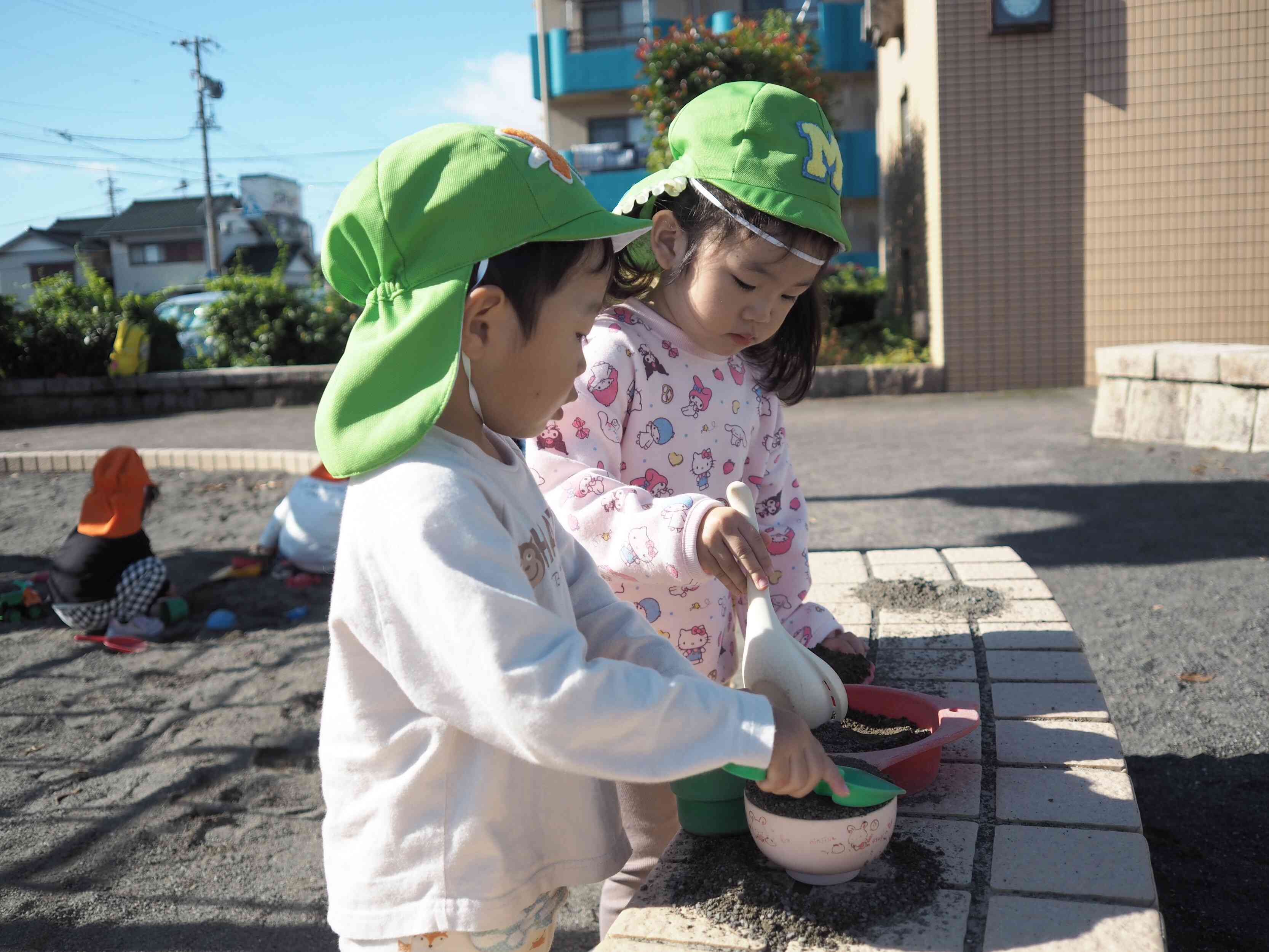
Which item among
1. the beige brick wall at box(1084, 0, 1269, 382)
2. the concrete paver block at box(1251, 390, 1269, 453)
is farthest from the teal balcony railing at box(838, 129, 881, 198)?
the concrete paver block at box(1251, 390, 1269, 453)

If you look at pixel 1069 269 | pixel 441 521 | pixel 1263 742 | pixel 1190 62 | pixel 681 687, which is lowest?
pixel 1263 742

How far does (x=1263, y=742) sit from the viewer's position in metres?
2.58

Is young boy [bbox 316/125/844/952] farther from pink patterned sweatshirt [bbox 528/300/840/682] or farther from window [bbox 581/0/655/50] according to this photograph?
window [bbox 581/0/655/50]

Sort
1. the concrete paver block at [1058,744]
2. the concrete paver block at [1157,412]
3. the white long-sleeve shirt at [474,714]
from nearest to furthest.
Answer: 1. the white long-sleeve shirt at [474,714]
2. the concrete paver block at [1058,744]
3. the concrete paver block at [1157,412]

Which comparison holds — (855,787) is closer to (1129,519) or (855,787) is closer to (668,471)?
(668,471)

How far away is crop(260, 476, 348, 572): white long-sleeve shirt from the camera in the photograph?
4.66 metres

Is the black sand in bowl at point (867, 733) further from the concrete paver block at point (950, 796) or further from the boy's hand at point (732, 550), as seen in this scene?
the boy's hand at point (732, 550)

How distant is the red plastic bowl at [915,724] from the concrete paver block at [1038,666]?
0.29 meters

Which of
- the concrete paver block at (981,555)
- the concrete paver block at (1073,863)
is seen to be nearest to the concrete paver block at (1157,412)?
the concrete paver block at (981,555)

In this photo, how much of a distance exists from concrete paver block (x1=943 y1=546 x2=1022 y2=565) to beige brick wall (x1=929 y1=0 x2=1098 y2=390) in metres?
6.94

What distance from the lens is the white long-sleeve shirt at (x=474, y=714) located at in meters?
1.09

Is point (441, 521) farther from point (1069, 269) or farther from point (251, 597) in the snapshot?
point (1069, 269)

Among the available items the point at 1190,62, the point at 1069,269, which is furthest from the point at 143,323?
the point at 1190,62

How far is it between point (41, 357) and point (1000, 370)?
34.2ft
